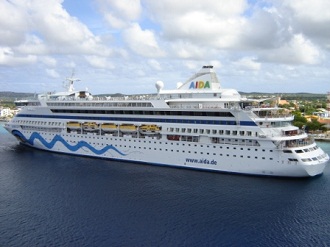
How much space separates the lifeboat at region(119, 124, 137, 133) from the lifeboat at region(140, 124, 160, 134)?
801 mm

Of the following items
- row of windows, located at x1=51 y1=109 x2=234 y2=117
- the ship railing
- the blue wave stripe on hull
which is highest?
row of windows, located at x1=51 y1=109 x2=234 y2=117

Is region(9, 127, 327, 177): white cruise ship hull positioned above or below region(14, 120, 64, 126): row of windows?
below

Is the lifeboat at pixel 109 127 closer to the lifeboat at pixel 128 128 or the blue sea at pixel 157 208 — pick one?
the lifeboat at pixel 128 128

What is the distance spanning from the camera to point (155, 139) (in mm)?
30547

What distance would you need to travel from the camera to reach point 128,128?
106 feet

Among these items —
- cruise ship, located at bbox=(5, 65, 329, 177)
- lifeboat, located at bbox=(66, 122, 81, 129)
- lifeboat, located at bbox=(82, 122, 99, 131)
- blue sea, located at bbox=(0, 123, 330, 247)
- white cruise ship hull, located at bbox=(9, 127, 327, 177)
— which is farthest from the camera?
lifeboat, located at bbox=(66, 122, 81, 129)

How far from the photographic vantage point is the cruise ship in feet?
86.4

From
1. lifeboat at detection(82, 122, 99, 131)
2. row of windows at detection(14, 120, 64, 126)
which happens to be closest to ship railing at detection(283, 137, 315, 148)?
lifeboat at detection(82, 122, 99, 131)

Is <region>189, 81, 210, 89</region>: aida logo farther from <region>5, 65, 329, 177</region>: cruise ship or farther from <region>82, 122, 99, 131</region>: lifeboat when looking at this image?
<region>82, 122, 99, 131</region>: lifeboat

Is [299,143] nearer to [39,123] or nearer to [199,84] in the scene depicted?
[199,84]

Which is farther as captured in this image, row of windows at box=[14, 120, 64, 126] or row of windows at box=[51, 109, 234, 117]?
row of windows at box=[14, 120, 64, 126]

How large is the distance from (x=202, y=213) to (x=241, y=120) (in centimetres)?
964

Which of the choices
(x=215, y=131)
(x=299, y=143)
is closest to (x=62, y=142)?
(x=215, y=131)

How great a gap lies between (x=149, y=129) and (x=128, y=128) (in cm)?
241
